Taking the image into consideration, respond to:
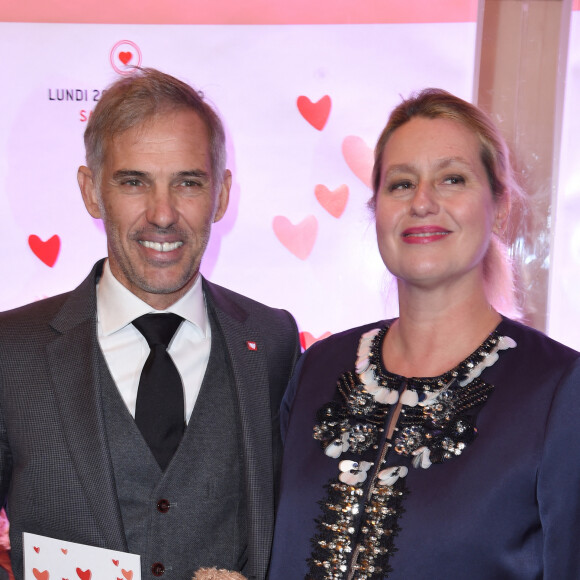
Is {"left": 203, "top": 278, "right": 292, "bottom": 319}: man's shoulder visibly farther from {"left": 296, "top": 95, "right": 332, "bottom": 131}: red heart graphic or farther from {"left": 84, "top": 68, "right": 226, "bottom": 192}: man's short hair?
{"left": 296, "top": 95, "right": 332, "bottom": 131}: red heart graphic

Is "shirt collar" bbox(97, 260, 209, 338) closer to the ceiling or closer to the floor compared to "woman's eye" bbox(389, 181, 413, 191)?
closer to the floor

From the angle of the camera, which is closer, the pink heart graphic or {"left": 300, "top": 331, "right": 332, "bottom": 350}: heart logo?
the pink heart graphic

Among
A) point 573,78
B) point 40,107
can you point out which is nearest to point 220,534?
point 40,107

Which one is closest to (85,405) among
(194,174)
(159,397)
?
(159,397)

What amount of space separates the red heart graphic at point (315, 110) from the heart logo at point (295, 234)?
0.33 meters

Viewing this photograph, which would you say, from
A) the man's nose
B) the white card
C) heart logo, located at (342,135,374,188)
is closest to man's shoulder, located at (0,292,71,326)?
the man's nose

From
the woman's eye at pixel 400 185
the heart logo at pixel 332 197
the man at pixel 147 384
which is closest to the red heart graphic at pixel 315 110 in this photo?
the heart logo at pixel 332 197

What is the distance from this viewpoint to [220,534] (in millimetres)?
1812

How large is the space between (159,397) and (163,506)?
259mm

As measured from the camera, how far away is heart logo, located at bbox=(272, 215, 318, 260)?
257 centimetres

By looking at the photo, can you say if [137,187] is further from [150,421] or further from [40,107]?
[40,107]

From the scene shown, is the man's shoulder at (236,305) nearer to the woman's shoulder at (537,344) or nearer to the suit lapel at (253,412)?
the suit lapel at (253,412)

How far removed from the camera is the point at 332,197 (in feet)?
8.42

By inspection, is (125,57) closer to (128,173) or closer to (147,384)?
(128,173)
